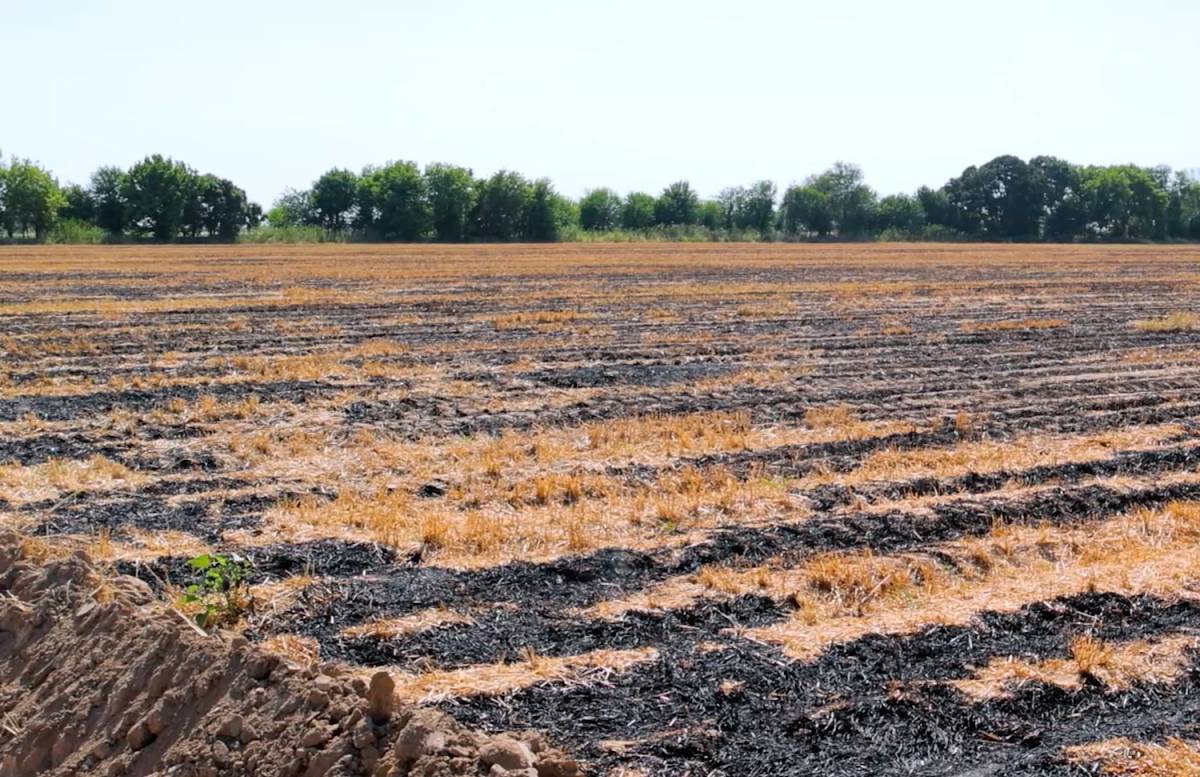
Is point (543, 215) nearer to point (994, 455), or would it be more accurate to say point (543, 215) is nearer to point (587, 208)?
point (587, 208)

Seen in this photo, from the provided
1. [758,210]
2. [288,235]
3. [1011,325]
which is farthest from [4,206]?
[1011,325]

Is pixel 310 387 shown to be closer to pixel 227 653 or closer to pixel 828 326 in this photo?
pixel 227 653

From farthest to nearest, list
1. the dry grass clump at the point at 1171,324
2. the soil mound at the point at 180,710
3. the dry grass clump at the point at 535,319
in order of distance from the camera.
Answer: the dry grass clump at the point at 535,319 < the dry grass clump at the point at 1171,324 < the soil mound at the point at 180,710

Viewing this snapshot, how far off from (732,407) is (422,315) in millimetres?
12237

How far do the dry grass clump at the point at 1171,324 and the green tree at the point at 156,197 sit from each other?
7245 centimetres

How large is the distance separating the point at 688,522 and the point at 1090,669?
3302 mm

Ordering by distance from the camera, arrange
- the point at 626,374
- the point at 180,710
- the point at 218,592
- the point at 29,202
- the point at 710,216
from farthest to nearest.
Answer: the point at 710,216 < the point at 29,202 < the point at 626,374 < the point at 218,592 < the point at 180,710

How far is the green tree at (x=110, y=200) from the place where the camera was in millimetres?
84625

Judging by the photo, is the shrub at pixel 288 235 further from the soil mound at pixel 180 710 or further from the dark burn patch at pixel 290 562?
the soil mound at pixel 180 710

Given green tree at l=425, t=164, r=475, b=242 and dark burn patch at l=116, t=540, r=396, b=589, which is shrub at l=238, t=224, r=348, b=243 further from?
dark burn patch at l=116, t=540, r=396, b=589

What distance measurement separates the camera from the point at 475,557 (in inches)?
304

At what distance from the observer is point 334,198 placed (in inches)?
3669

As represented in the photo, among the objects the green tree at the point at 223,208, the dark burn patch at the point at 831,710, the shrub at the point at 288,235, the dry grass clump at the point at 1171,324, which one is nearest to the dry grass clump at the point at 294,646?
the dark burn patch at the point at 831,710

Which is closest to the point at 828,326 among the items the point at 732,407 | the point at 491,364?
the point at 491,364
